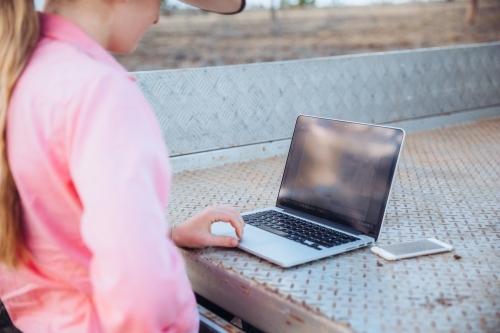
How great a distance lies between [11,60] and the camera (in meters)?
0.66

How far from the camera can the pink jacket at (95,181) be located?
1.91 feet

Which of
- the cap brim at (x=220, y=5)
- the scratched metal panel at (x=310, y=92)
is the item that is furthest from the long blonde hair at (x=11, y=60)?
the scratched metal panel at (x=310, y=92)

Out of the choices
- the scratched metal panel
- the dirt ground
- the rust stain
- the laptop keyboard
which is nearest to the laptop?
the laptop keyboard

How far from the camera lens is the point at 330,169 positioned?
1.16 metres

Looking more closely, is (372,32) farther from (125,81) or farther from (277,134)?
(125,81)

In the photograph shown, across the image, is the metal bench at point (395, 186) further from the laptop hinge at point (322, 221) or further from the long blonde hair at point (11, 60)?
the long blonde hair at point (11, 60)

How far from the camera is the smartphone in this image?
3.14 feet

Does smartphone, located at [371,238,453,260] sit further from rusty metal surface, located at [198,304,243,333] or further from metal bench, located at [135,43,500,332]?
rusty metal surface, located at [198,304,243,333]

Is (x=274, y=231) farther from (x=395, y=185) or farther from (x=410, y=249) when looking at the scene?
(x=395, y=185)

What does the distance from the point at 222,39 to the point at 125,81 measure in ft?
30.2

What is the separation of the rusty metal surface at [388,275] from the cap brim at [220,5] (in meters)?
0.42

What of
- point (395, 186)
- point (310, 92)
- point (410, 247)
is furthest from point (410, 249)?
point (310, 92)

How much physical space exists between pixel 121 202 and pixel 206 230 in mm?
437

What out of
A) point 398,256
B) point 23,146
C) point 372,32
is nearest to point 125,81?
point 23,146
